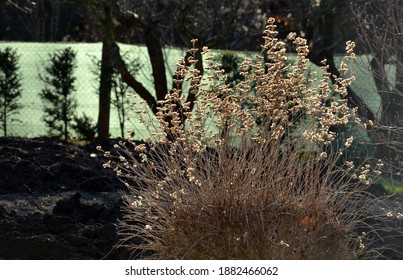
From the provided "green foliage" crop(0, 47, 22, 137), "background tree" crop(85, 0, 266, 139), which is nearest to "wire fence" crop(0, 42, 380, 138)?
"green foliage" crop(0, 47, 22, 137)

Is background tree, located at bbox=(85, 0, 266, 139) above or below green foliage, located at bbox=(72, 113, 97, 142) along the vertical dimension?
above

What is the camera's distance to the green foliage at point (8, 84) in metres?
11.6

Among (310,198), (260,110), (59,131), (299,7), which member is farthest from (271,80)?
(59,131)

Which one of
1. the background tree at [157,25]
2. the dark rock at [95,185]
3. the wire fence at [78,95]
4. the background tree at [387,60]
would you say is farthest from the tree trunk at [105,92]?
the dark rock at [95,185]

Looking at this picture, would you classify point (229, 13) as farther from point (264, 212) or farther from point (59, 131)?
point (264, 212)

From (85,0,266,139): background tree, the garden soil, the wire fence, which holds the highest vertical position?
(85,0,266,139): background tree

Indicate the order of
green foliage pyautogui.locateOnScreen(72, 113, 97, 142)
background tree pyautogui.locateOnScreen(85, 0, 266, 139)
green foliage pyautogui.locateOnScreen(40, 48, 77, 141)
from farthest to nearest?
green foliage pyautogui.locateOnScreen(40, 48, 77, 141) → green foliage pyautogui.locateOnScreen(72, 113, 97, 142) → background tree pyautogui.locateOnScreen(85, 0, 266, 139)

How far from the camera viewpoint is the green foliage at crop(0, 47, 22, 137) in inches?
459

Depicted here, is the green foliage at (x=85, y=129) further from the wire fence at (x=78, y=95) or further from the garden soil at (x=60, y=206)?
the garden soil at (x=60, y=206)

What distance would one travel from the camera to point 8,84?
11.7 meters

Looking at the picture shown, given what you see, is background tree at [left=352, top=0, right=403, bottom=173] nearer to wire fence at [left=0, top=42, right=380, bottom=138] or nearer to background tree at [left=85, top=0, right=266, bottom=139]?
background tree at [left=85, top=0, right=266, bottom=139]

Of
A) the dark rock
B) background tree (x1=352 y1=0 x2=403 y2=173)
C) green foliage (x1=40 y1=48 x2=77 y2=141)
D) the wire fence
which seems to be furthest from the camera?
the wire fence

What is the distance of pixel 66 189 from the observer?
7629 millimetres

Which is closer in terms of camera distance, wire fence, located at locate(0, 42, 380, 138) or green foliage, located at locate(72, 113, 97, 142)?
green foliage, located at locate(72, 113, 97, 142)
